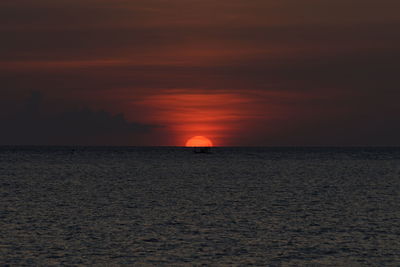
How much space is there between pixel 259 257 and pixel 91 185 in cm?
6569

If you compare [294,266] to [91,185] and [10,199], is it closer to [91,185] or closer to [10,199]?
[10,199]

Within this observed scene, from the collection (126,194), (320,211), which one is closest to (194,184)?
(126,194)

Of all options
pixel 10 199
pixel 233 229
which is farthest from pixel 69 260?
pixel 10 199

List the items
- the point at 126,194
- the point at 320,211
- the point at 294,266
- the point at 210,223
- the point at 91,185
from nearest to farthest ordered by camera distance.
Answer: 1. the point at 294,266
2. the point at 210,223
3. the point at 320,211
4. the point at 126,194
5. the point at 91,185

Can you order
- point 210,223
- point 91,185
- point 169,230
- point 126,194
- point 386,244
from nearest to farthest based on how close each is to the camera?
point 386,244, point 169,230, point 210,223, point 126,194, point 91,185

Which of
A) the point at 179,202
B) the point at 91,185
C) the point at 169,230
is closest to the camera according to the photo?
the point at 169,230

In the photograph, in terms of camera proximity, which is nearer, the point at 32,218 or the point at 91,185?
the point at 32,218

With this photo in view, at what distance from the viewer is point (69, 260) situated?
37562 millimetres

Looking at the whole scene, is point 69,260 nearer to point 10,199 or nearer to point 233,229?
point 233,229

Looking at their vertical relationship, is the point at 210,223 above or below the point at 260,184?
below

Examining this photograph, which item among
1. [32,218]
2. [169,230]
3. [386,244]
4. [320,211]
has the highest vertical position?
[320,211]

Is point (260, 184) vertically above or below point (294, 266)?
above

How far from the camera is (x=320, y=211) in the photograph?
62875 millimetres

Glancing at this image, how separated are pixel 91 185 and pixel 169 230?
5435 cm
